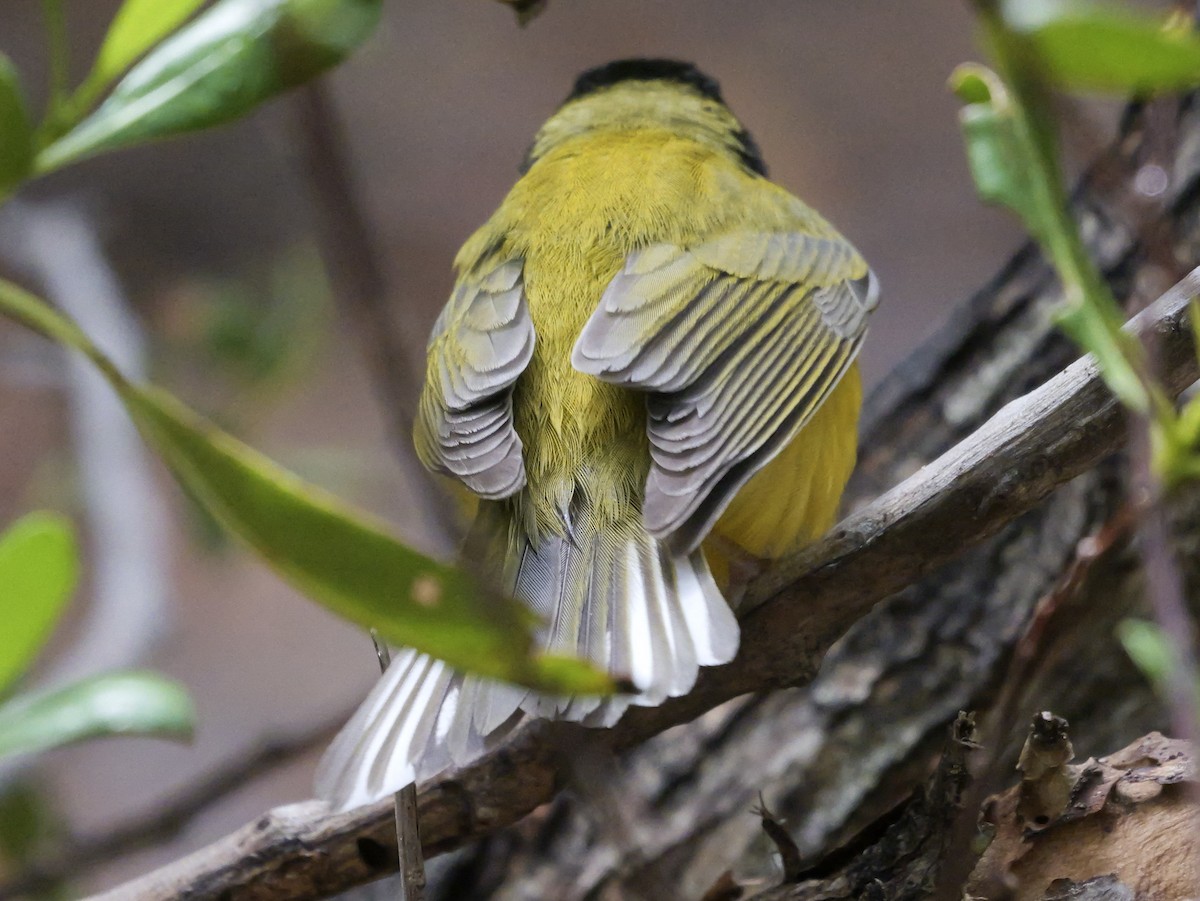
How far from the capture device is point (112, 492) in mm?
4828

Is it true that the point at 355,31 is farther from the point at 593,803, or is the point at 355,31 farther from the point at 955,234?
the point at 955,234

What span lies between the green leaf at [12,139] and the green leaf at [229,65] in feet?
0.49

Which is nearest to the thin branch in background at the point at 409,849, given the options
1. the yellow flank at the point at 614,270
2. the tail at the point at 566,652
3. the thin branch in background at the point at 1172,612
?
the tail at the point at 566,652

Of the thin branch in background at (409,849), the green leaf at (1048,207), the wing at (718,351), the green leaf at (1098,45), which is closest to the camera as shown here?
the green leaf at (1098,45)

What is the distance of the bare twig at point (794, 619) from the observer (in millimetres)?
2090

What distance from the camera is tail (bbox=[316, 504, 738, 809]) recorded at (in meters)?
1.95

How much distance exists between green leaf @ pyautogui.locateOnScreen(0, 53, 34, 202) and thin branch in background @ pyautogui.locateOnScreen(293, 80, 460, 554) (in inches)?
9.9

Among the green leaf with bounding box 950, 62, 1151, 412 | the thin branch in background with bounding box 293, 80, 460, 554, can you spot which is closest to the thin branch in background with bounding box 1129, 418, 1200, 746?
the green leaf with bounding box 950, 62, 1151, 412

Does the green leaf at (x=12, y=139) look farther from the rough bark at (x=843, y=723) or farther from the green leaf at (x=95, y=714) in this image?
the rough bark at (x=843, y=723)

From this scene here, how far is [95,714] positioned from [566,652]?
2.60 ft

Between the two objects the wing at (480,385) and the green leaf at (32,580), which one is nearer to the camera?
the green leaf at (32,580)

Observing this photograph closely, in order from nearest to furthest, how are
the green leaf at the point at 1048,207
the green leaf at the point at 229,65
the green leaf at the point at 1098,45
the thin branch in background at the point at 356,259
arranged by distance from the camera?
the green leaf at the point at 1098,45 → the green leaf at the point at 1048,207 → the thin branch in background at the point at 356,259 → the green leaf at the point at 229,65

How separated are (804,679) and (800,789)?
977mm

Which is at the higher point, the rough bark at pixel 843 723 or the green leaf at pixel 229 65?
the green leaf at pixel 229 65
